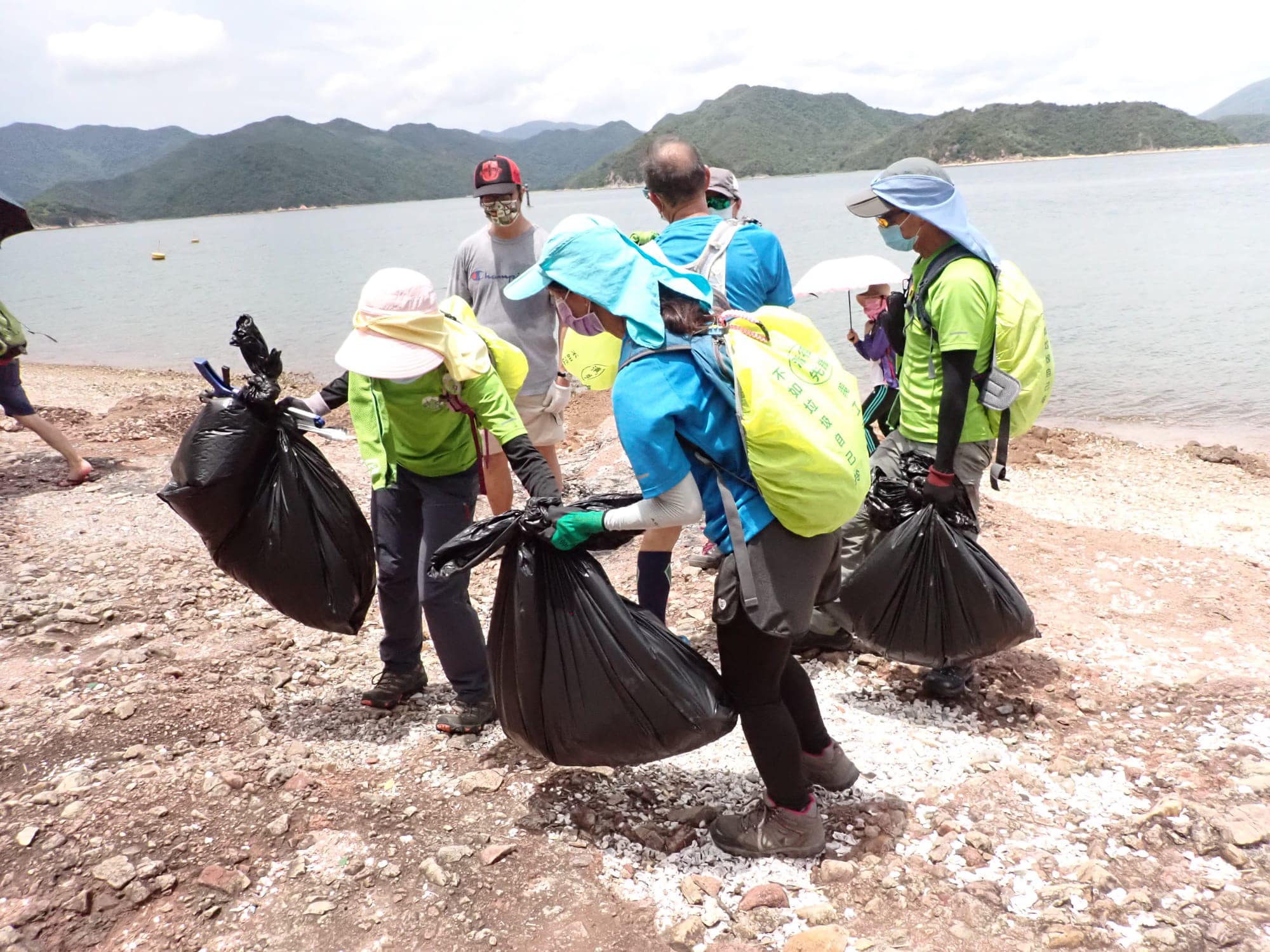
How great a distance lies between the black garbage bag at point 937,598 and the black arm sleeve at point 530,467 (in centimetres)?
124

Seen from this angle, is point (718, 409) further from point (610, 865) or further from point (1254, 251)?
point (1254, 251)

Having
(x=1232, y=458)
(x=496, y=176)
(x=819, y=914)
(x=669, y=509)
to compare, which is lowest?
(x=1232, y=458)

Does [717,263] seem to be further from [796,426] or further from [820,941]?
[820,941]

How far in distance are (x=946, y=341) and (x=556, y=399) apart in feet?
6.75

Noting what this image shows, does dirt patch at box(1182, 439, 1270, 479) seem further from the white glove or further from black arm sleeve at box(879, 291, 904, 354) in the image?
the white glove

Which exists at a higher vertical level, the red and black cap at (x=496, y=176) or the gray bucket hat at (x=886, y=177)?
the red and black cap at (x=496, y=176)

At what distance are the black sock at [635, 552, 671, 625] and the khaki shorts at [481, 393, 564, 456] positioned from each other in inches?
47.1

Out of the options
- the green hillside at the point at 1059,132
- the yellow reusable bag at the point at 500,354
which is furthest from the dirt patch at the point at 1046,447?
the green hillside at the point at 1059,132

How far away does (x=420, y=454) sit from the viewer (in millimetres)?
2947

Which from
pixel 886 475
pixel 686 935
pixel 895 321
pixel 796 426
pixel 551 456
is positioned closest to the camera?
pixel 796 426

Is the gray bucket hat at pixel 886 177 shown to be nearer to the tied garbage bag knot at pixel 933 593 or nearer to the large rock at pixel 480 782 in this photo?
the tied garbage bag knot at pixel 933 593

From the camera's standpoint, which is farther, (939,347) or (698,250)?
(698,250)

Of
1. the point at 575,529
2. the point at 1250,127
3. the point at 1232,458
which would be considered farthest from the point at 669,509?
the point at 1250,127

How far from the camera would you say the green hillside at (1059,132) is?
98.2m
